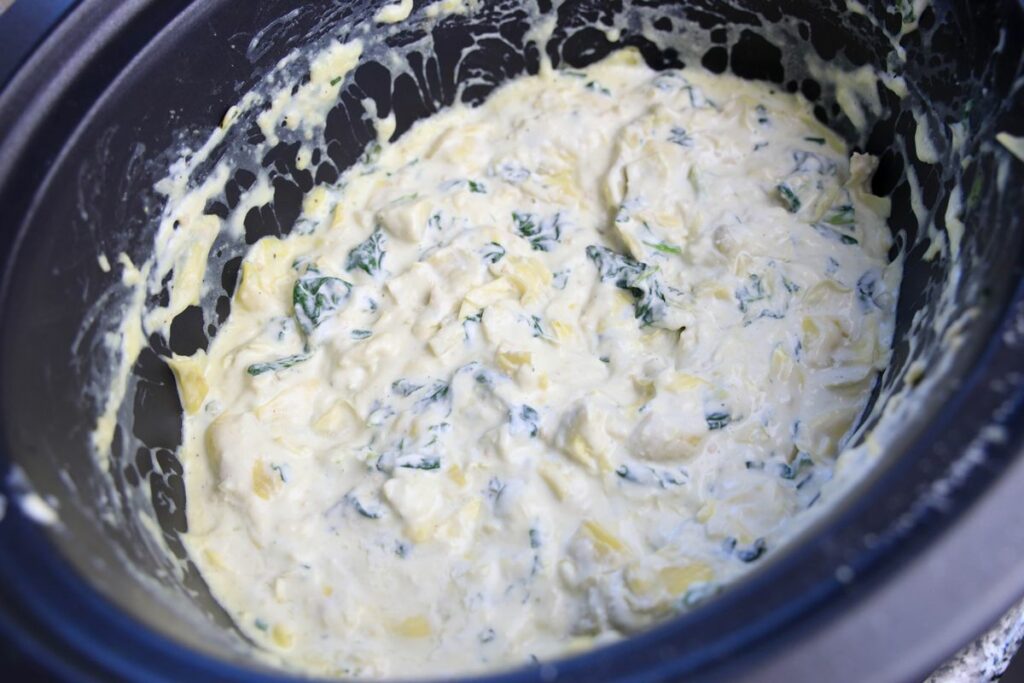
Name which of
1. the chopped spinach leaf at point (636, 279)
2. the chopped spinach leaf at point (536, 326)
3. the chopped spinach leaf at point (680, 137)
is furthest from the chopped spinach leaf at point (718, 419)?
the chopped spinach leaf at point (680, 137)

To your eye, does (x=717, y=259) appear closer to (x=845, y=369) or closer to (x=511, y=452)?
(x=845, y=369)

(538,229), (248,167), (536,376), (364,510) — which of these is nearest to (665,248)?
(538,229)

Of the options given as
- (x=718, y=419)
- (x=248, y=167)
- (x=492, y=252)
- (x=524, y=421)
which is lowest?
(x=718, y=419)

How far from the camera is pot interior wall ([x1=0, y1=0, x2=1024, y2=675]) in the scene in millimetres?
1334

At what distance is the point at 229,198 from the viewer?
6.22ft

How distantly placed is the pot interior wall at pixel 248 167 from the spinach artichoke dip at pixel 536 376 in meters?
0.07

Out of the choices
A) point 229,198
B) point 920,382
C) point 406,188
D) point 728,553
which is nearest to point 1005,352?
point 920,382

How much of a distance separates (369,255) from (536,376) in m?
0.49

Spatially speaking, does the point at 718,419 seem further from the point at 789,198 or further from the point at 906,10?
the point at 906,10

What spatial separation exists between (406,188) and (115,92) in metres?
0.68

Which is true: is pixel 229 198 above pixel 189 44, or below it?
below

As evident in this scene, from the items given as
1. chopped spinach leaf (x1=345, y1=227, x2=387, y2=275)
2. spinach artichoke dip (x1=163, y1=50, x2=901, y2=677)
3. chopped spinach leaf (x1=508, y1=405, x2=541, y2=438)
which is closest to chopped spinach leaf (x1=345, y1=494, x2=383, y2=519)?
spinach artichoke dip (x1=163, y1=50, x2=901, y2=677)

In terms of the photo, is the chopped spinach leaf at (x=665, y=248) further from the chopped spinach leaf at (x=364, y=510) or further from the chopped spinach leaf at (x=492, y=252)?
the chopped spinach leaf at (x=364, y=510)

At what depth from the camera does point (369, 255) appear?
1.90m
